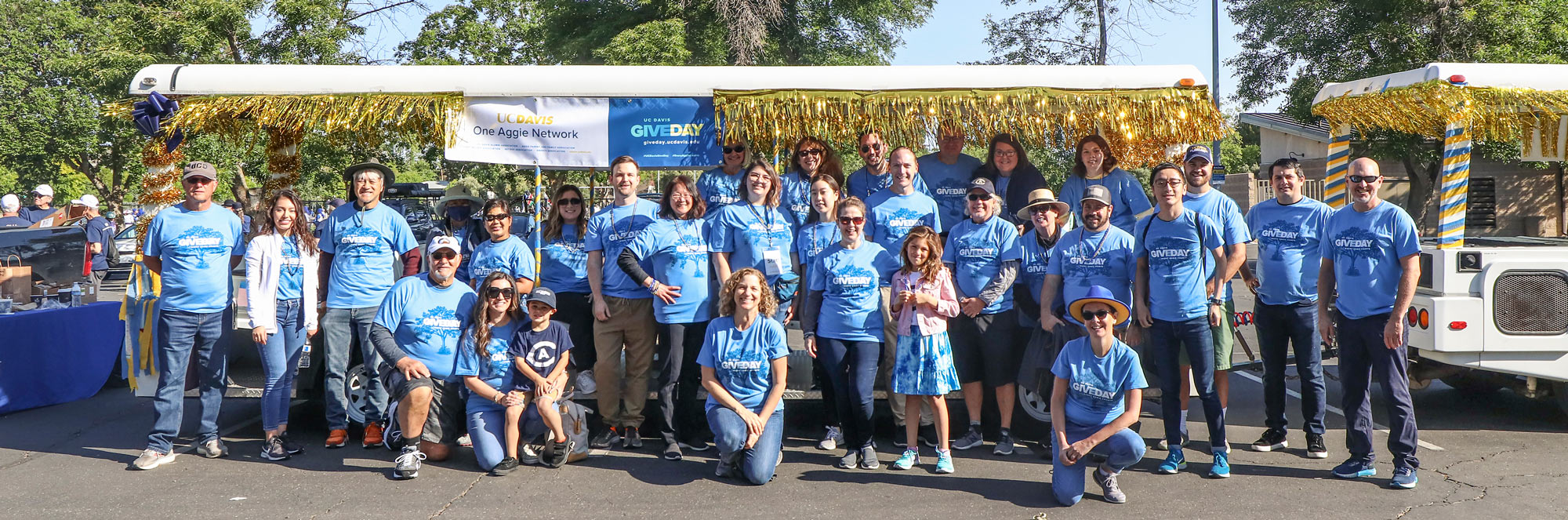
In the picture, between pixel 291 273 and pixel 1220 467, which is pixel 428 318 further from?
pixel 1220 467

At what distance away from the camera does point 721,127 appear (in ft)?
21.3

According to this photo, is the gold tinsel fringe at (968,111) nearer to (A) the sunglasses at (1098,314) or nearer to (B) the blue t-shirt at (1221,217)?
(B) the blue t-shirt at (1221,217)

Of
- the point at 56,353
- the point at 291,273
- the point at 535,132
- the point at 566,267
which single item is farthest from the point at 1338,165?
the point at 56,353

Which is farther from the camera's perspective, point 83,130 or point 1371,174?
point 83,130

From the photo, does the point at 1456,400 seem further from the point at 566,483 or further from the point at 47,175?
the point at 47,175

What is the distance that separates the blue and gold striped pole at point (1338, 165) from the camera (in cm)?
702

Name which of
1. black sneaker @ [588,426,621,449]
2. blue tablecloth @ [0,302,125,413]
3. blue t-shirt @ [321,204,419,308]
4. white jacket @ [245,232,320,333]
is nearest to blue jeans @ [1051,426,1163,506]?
black sneaker @ [588,426,621,449]

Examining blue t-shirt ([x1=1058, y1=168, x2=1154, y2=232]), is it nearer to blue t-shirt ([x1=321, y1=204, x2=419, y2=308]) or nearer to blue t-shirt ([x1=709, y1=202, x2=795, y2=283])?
blue t-shirt ([x1=709, y1=202, x2=795, y2=283])

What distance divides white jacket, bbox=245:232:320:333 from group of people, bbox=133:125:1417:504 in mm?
13

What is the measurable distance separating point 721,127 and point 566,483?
92.0 inches

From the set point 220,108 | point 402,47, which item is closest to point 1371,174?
point 220,108

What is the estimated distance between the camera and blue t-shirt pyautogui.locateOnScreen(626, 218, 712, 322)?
5953 millimetres

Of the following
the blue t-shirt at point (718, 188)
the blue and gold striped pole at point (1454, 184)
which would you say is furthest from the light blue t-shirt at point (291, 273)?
the blue and gold striped pole at point (1454, 184)

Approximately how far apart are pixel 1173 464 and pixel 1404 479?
40.8 inches
